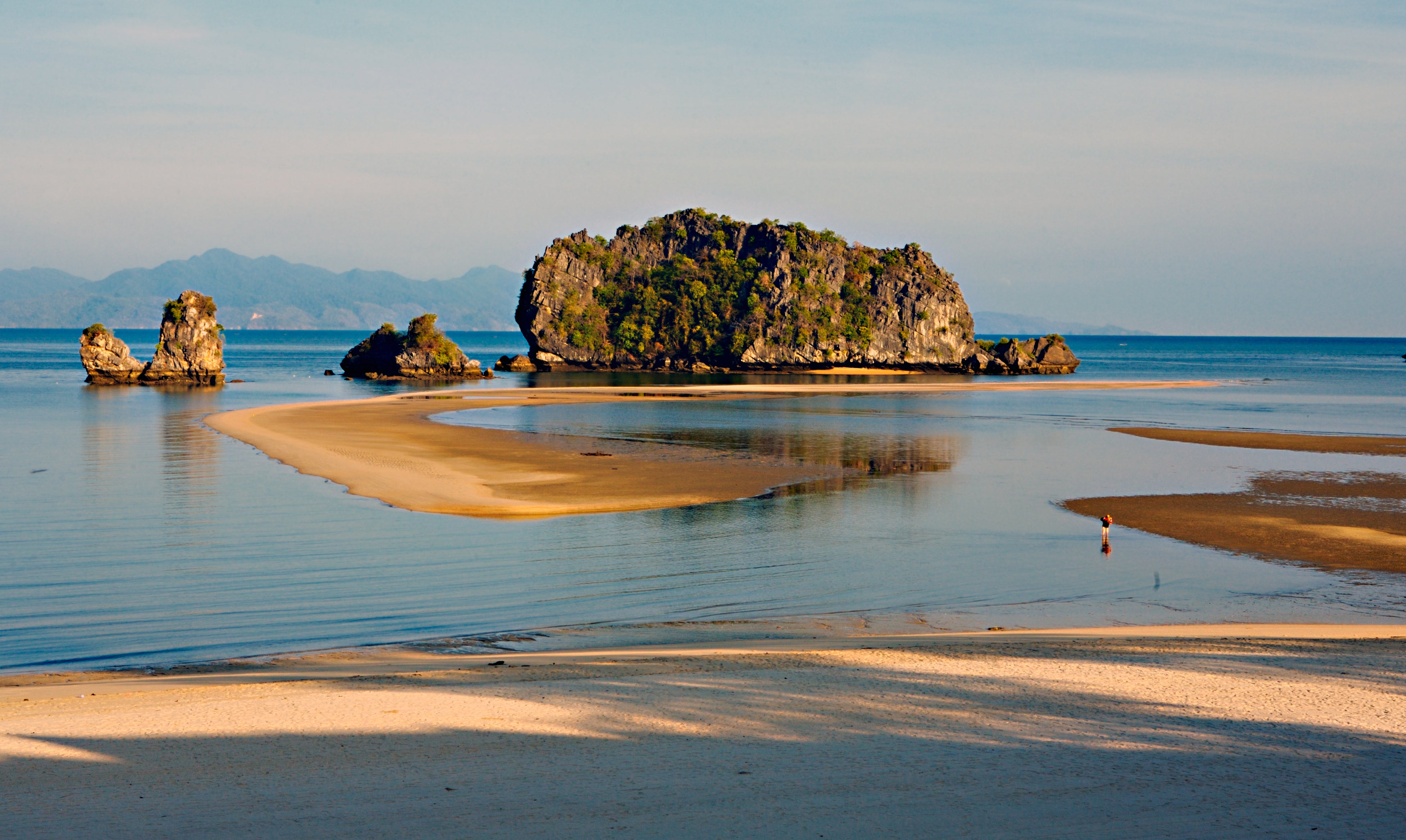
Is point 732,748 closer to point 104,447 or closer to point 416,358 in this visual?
point 104,447

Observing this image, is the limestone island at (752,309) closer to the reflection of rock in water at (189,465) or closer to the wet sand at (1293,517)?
the reflection of rock in water at (189,465)

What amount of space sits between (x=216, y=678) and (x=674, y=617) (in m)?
6.33

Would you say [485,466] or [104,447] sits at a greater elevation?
[104,447]

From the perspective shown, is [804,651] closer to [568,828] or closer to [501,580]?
[568,828]

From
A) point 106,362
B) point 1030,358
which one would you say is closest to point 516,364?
point 106,362

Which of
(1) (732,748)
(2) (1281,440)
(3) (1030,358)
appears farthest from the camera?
(3) (1030,358)

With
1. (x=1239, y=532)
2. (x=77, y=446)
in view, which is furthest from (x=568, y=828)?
(x=77, y=446)

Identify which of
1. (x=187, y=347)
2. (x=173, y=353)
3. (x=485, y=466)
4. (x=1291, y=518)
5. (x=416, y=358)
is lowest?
(x=1291, y=518)

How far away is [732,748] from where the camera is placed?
796 cm

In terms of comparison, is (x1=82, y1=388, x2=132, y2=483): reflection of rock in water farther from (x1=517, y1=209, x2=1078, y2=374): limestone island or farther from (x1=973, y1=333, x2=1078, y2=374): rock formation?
(x1=973, y1=333, x2=1078, y2=374): rock formation

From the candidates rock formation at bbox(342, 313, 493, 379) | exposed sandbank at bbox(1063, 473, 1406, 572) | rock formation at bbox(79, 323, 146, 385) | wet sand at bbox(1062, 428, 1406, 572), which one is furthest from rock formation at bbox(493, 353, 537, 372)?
exposed sandbank at bbox(1063, 473, 1406, 572)

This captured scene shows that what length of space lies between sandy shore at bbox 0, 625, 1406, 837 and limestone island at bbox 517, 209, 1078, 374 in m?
138

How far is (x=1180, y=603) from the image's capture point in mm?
15836

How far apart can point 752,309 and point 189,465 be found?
125 m
